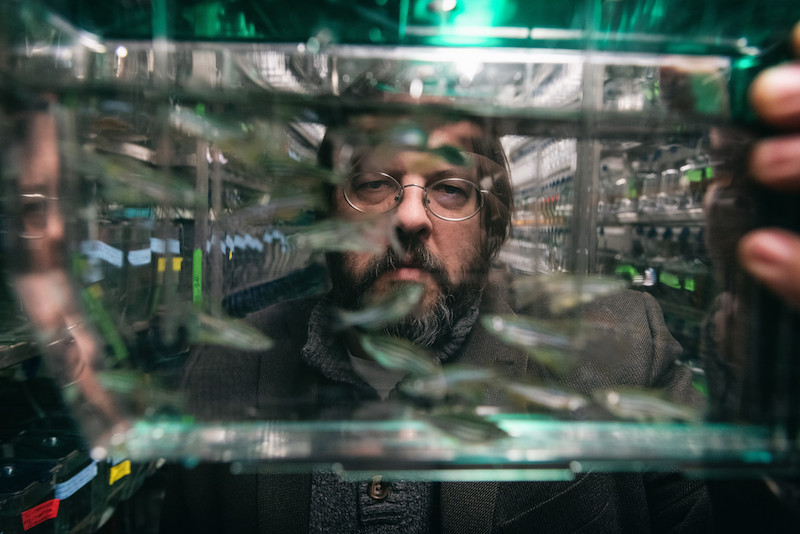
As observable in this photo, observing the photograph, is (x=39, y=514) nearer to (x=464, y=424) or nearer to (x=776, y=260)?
(x=464, y=424)

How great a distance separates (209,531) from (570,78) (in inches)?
52.6

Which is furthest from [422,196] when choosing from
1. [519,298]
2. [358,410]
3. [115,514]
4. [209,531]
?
[115,514]

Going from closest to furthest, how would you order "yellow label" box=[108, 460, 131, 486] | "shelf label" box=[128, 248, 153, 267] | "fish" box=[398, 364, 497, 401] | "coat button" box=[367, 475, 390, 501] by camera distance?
"fish" box=[398, 364, 497, 401] < "shelf label" box=[128, 248, 153, 267] < "coat button" box=[367, 475, 390, 501] < "yellow label" box=[108, 460, 131, 486]

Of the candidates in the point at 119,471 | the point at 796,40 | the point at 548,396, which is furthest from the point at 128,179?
the point at 119,471

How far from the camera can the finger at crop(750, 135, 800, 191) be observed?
52 cm

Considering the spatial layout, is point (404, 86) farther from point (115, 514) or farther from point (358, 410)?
point (115, 514)

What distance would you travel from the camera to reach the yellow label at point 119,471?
4.11ft

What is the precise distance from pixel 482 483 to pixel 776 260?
0.68 meters

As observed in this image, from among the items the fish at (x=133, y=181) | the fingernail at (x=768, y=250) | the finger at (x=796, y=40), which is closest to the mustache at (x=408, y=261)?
the fish at (x=133, y=181)

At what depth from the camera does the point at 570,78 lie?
2.33ft

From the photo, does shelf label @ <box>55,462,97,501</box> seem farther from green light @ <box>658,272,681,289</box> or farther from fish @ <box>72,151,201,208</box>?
green light @ <box>658,272,681,289</box>

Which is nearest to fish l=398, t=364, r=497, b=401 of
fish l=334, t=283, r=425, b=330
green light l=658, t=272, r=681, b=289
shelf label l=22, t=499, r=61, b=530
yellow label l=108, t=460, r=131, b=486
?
fish l=334, t=283, r=425, b=330

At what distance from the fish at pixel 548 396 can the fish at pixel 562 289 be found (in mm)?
133

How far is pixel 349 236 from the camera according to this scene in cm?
62
